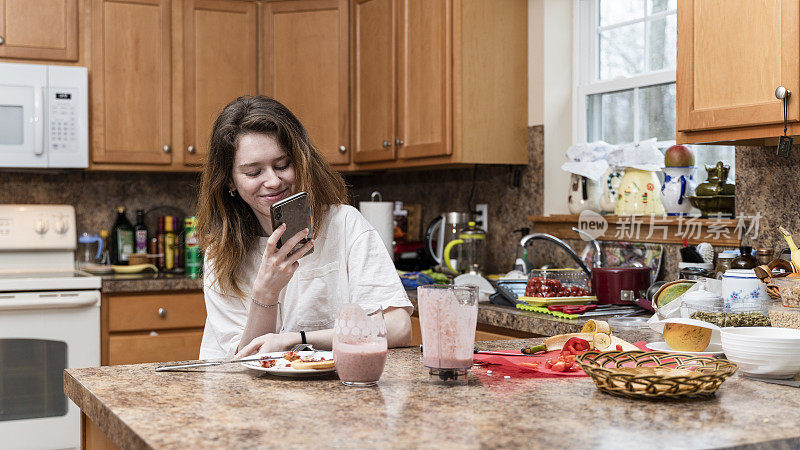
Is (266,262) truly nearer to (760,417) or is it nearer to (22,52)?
(760,417)

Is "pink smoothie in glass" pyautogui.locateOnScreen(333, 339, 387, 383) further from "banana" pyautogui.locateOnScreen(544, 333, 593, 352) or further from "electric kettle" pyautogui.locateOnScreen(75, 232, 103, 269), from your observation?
"electric kettle" pyautogui.locateOnScreen(75, 232, 103, 269)

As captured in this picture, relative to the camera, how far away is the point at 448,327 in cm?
125

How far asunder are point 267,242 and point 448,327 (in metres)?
0.70

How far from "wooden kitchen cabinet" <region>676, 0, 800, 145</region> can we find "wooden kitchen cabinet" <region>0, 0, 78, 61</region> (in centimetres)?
272

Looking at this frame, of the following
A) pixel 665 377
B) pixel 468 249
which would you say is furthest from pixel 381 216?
pixel 665 377

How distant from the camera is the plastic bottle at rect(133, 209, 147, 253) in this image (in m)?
4.14

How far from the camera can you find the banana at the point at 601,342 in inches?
59.7

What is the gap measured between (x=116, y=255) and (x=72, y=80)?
95 centimetres

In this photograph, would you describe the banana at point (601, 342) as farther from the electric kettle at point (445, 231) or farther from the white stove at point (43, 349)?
the white stove at point (43, 349)

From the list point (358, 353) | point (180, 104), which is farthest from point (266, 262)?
point (180, 104)

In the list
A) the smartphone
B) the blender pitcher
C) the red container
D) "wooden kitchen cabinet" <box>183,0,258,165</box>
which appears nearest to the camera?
the smartphone

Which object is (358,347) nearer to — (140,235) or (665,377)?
(665,377)

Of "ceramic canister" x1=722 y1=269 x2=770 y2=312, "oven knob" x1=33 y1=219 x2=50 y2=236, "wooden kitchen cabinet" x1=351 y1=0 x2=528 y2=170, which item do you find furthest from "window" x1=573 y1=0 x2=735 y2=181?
"oven knob" x1=33 y1=219 x2=50 y2=236

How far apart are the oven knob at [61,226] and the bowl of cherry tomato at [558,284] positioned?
2527mm
